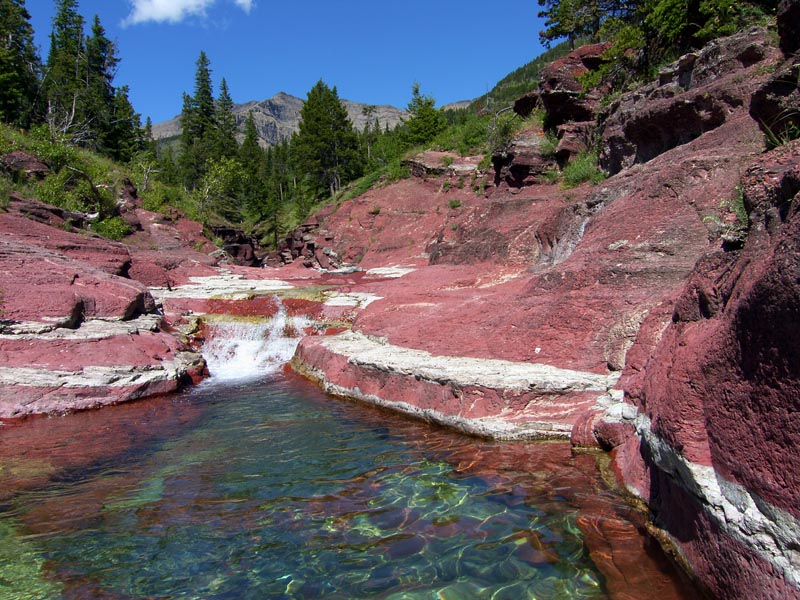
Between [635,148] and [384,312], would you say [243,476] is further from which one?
[635,148]

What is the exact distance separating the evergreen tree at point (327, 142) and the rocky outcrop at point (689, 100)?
96.2 ft

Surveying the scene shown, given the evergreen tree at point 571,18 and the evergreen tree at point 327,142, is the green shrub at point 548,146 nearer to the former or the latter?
the evergreen tree at point 571,18

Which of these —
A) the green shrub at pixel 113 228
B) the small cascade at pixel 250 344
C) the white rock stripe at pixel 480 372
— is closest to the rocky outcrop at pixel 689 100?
the white rock stripe at pixel 480 372

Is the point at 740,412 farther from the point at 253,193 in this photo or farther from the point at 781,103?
the point at 253,193

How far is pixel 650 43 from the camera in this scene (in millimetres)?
13594

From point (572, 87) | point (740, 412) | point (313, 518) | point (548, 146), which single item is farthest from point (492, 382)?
point (572, 87)

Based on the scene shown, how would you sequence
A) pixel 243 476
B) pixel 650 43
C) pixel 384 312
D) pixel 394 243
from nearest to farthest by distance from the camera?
pixel 243 476, pixel 384 312, pixel 650 43, pixel 394 243

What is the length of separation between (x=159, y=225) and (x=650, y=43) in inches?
861

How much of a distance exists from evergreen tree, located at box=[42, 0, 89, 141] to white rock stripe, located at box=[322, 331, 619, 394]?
33253 millimetres

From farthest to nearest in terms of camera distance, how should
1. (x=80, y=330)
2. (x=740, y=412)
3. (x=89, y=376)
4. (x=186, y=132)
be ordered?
(x=186, y=132) → (x=80, y=330) → (x=89, y=376) → (x=740, y=412)

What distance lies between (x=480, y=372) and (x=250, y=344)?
25.0 ft

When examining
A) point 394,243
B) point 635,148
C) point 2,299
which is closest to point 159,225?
point 394,243

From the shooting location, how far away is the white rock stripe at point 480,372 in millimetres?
5707

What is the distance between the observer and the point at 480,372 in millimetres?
6340
